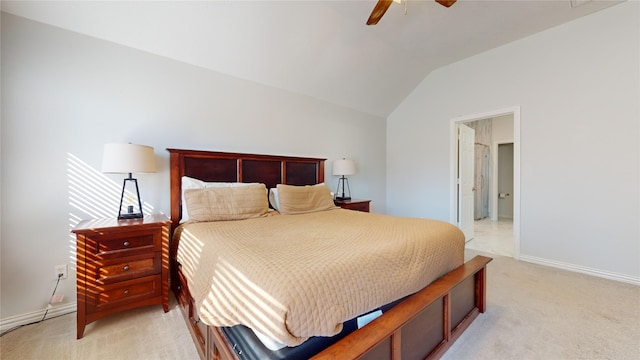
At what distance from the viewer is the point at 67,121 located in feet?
6.63

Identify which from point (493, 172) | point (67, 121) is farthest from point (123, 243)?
point (493, 172)

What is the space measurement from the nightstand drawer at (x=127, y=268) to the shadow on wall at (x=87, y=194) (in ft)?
1.99

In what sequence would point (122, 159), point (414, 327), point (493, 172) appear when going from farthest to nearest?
point (493, 172) → point (122, 159) → point (414, 327)

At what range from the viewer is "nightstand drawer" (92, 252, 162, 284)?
1747 millimetres

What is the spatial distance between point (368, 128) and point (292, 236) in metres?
3.33

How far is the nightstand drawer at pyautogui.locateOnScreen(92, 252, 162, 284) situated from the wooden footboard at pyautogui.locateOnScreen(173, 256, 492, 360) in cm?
34

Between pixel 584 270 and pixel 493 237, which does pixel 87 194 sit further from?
pixel 493 237

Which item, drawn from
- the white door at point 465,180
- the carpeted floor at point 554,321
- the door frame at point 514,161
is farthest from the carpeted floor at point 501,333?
the white door at point 465,180

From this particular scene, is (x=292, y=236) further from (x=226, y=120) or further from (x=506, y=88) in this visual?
(x=506, y=88)

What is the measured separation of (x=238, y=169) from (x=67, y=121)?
4.81 feet

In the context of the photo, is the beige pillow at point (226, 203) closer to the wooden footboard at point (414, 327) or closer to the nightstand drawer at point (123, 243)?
the nightstand drawer at point (123, 243)

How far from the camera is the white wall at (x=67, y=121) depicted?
185 centimetres

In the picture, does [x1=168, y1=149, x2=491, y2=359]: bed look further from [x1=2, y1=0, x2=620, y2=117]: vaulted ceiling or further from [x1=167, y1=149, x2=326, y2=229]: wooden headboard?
[x1=2, y1=0, x2=620, y2=117]: vaulted ceiling

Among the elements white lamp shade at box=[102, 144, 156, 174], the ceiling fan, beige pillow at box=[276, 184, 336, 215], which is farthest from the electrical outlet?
the ceiling fan
